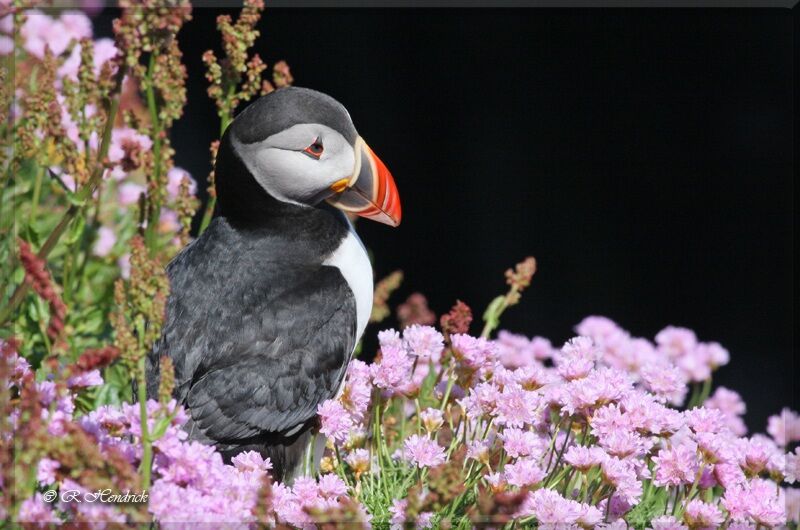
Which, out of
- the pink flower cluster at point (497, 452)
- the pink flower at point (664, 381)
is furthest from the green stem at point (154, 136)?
the pink flower at point (664, 381)

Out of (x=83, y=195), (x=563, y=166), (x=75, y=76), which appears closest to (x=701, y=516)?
(x=83, y=195)

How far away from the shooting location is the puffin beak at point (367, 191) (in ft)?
8.72

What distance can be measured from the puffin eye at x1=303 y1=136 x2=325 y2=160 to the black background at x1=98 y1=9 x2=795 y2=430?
5.43 feet

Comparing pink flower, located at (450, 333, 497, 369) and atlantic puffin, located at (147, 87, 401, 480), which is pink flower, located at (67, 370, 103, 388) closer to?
atlantic puffin, located at (147, 87, 401, 480)

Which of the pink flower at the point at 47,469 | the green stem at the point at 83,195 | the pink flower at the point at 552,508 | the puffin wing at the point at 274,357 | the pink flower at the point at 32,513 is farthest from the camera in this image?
the puffin wing at the point at 274,357

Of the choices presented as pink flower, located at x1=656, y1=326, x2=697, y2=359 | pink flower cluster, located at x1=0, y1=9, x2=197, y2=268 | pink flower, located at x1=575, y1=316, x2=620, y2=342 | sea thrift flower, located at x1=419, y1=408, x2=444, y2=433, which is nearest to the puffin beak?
sea thrift flower, located at x1=419, y1=408, x2=444, y2=433

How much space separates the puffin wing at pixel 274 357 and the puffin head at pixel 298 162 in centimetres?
21

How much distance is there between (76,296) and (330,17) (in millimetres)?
1707

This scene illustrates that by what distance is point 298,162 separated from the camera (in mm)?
2592

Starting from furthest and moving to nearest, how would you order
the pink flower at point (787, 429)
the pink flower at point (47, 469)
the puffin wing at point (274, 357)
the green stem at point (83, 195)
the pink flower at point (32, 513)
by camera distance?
the pink flower at point (787, 429) < the puffin wing at point (274, 357) < the green stem at point (83, 195) < the pink flower at point (47, 469) < the pink flower at point (32, 513)

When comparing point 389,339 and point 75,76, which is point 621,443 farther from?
point 75,76

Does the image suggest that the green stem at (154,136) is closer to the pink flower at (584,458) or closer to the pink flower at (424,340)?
the pink flower at (424,340)

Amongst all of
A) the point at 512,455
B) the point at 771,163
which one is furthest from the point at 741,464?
the point at 771,163

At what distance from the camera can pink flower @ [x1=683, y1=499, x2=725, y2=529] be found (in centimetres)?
198
